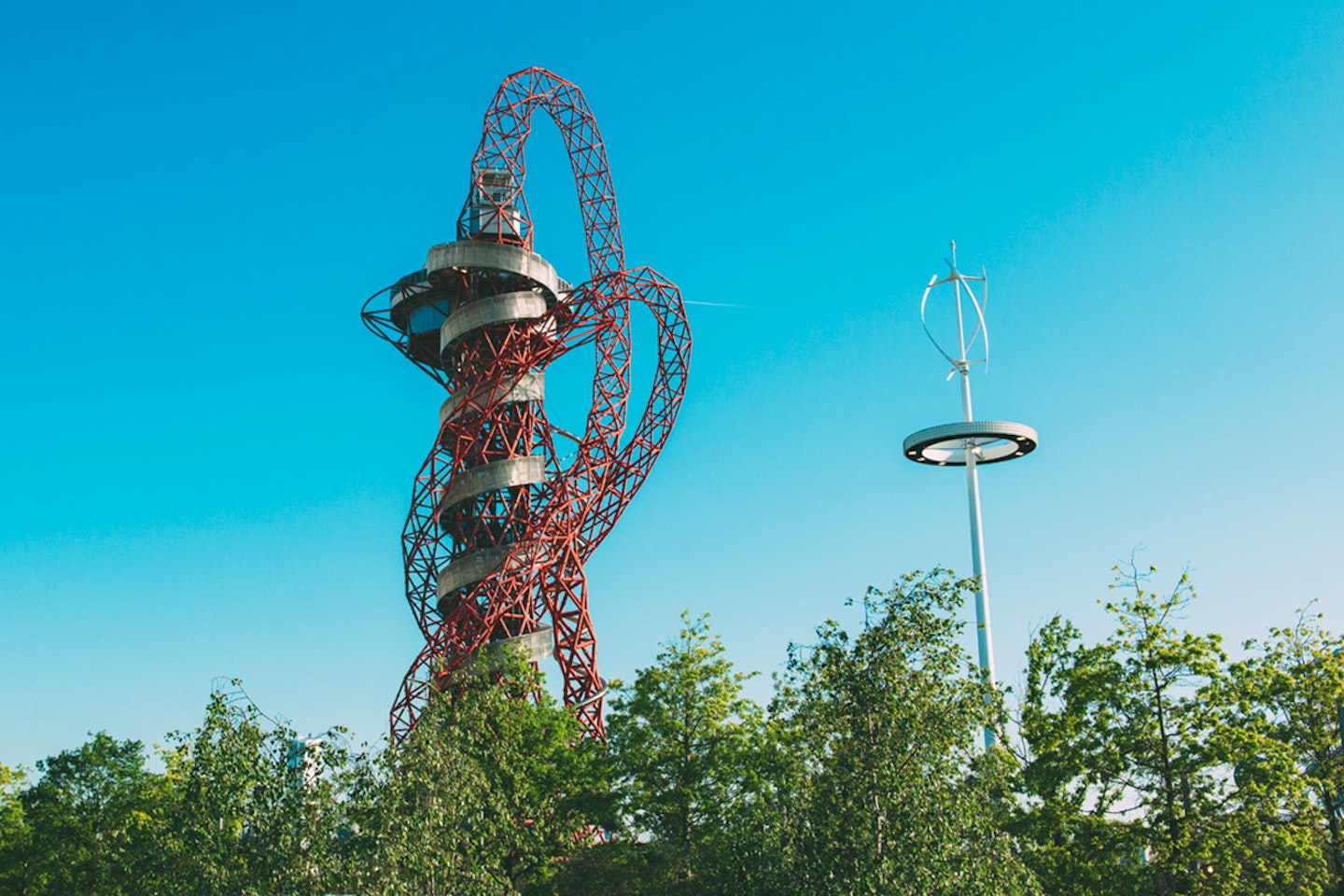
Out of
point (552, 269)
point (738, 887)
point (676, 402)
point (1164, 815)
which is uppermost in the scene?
point (552, 269)

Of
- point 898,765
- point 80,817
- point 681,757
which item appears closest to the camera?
point 898,765

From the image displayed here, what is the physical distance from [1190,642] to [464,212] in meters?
35.7

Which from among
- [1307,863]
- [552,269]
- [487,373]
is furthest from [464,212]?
[1307,863]

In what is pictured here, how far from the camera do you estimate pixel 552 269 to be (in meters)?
53.2

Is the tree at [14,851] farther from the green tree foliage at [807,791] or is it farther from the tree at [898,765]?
the tree at [898,765]

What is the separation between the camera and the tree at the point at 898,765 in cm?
1820

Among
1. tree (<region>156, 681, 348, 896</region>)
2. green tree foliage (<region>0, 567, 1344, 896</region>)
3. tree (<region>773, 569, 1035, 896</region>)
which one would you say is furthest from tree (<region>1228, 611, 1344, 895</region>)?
tree (<region>156, 681, 348, 896</region>)

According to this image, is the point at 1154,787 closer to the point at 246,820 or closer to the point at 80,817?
the point at 246,820

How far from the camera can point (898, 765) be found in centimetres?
1886

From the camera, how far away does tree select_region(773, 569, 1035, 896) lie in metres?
18.2

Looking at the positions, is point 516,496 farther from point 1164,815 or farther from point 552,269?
point 1164,815

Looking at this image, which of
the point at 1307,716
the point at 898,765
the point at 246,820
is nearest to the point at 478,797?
the point at 246,820

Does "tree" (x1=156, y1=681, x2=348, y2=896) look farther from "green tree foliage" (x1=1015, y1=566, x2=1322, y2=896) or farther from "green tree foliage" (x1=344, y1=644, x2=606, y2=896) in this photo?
"green tree foliage" (x1=1015, y1=566, x2=1322, y2=896)


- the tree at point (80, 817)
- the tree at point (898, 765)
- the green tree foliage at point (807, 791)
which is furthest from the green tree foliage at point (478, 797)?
the tree at point (80, 817)
